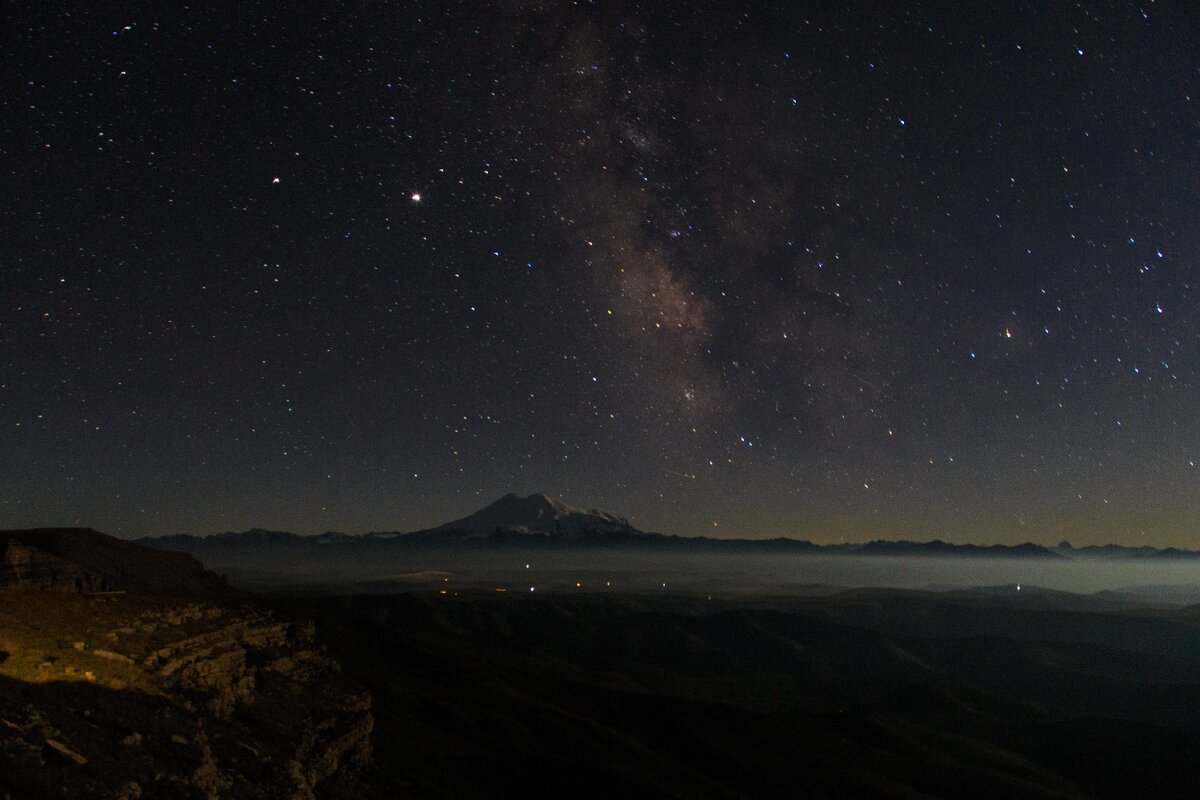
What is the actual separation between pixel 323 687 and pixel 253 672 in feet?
18.3

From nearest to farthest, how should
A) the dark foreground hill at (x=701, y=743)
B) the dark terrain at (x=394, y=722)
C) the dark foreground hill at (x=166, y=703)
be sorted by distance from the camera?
the dark foreground hill at (x=166, y=703) → the dark terrain at (x=394, y=722) → the dark foreground hill at (x=701, y=743)

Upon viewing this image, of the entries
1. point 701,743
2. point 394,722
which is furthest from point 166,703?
point 701,743

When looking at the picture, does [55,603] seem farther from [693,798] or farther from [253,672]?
[693,798]

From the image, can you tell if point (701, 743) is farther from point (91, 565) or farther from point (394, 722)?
point (91, 565)

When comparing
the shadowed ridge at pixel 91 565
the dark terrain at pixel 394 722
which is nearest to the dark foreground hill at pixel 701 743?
the dark terrain at pixel 394 722

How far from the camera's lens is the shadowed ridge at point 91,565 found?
143 ft

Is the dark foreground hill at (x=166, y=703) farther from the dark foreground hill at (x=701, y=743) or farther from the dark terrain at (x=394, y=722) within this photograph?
the dark foreground hill at (x=701, y=743)

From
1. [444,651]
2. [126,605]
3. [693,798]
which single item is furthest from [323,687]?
[444,651]

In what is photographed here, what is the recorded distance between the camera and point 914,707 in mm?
145250

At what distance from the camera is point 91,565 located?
6362 cm

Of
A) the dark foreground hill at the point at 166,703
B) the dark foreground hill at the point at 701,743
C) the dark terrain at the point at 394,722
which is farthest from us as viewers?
the dark foreground hill at the point at 701,743

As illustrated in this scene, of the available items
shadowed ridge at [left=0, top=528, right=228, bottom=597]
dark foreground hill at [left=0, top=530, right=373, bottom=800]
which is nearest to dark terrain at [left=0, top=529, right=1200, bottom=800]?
dark foreground hill at [left=0, top=530, right=373, bottom=800]

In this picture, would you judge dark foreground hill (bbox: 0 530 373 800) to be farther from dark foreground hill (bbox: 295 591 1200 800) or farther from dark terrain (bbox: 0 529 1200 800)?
dark foreground hill (bbox: 295 591 1200 800)

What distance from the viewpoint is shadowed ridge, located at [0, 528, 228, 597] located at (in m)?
43.5
